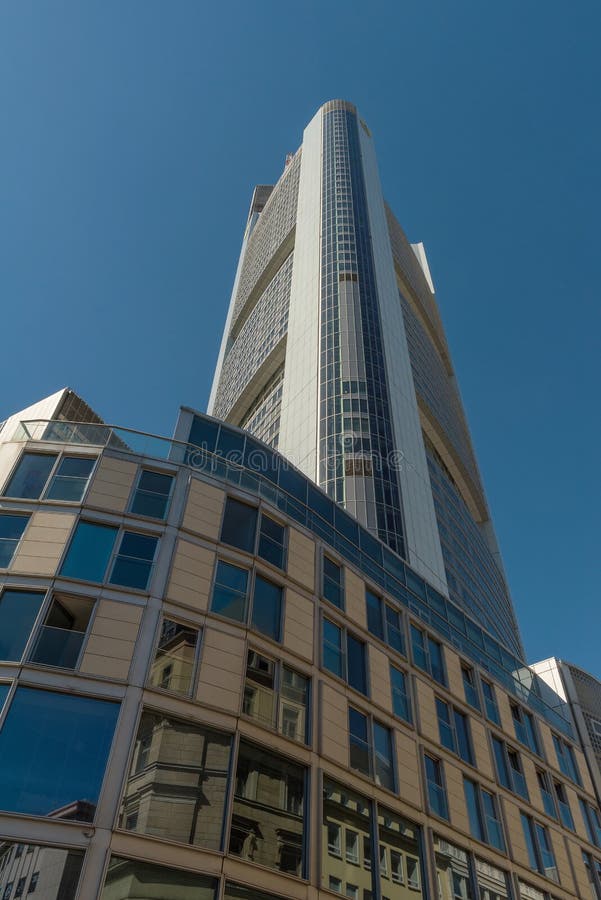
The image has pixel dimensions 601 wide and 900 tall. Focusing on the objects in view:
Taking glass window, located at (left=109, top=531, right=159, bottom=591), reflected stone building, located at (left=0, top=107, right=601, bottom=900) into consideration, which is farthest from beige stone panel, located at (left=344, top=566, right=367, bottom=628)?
glass window, located at (left=109, top=531, right=159, bottom=591)

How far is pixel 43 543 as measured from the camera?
823 inches

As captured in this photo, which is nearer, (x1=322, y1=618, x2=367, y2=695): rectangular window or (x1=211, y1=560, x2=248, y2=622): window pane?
(x1=211, y1=560, x2=248, y2=622): window pane

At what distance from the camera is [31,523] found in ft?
70.8

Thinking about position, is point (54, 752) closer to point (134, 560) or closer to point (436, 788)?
point (134, 560)

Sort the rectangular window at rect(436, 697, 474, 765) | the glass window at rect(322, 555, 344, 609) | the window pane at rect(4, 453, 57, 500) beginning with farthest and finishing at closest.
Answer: the rectangular window at rect(436, 697, 474, 765)
the glass window at rect(322, 555, 344, 609)
the window pane at rect(4, 453, 57, 500)

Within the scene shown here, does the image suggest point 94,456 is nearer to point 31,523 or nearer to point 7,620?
point 31,523

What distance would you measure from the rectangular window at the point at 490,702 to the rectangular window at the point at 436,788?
21.0ft

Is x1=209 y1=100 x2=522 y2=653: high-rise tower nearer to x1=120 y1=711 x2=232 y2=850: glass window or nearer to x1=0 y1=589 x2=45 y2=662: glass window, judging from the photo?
x1=120 y1=711 x2=232 y2=850: glass window

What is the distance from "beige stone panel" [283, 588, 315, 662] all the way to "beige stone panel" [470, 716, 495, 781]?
10.9 metres

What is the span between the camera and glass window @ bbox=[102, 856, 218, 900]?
15.2 meters

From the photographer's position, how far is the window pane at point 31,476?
22.7 meters

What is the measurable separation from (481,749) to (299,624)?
12053mm

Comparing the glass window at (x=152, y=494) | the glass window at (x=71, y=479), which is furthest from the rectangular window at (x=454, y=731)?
the glass window at (x=71, y=479)

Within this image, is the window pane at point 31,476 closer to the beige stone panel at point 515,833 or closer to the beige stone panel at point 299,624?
the beige stone panel at point 299,624
